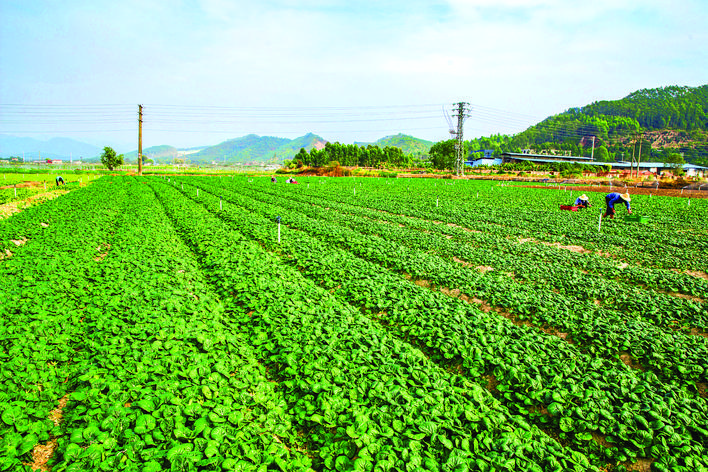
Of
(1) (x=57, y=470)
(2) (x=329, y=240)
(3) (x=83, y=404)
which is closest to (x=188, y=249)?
(2) (x=329, y=240)

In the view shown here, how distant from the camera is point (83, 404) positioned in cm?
555

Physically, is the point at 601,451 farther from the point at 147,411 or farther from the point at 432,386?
the point at 147,411

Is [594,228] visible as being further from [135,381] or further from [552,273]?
[135,381]

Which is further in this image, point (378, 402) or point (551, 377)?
point (551, 377)

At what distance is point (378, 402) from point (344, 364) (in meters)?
1.09

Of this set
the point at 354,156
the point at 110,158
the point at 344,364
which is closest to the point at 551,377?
the point at 344,364

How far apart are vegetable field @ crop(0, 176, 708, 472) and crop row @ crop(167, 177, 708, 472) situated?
0.04 m

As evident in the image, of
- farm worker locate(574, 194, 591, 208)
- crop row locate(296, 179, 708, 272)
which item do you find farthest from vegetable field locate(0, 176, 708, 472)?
farm worker locate(574, 194, 591, 208)

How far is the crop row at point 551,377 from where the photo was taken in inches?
207

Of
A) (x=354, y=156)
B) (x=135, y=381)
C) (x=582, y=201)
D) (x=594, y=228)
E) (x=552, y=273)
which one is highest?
(x=354, y=156)

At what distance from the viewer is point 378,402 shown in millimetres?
5582

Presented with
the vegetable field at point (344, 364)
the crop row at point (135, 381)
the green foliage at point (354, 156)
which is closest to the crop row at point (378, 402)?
the vegetable field at point (344, 364)

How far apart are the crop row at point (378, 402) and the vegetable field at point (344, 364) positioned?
33 millimetres

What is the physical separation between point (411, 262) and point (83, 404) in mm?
10310
